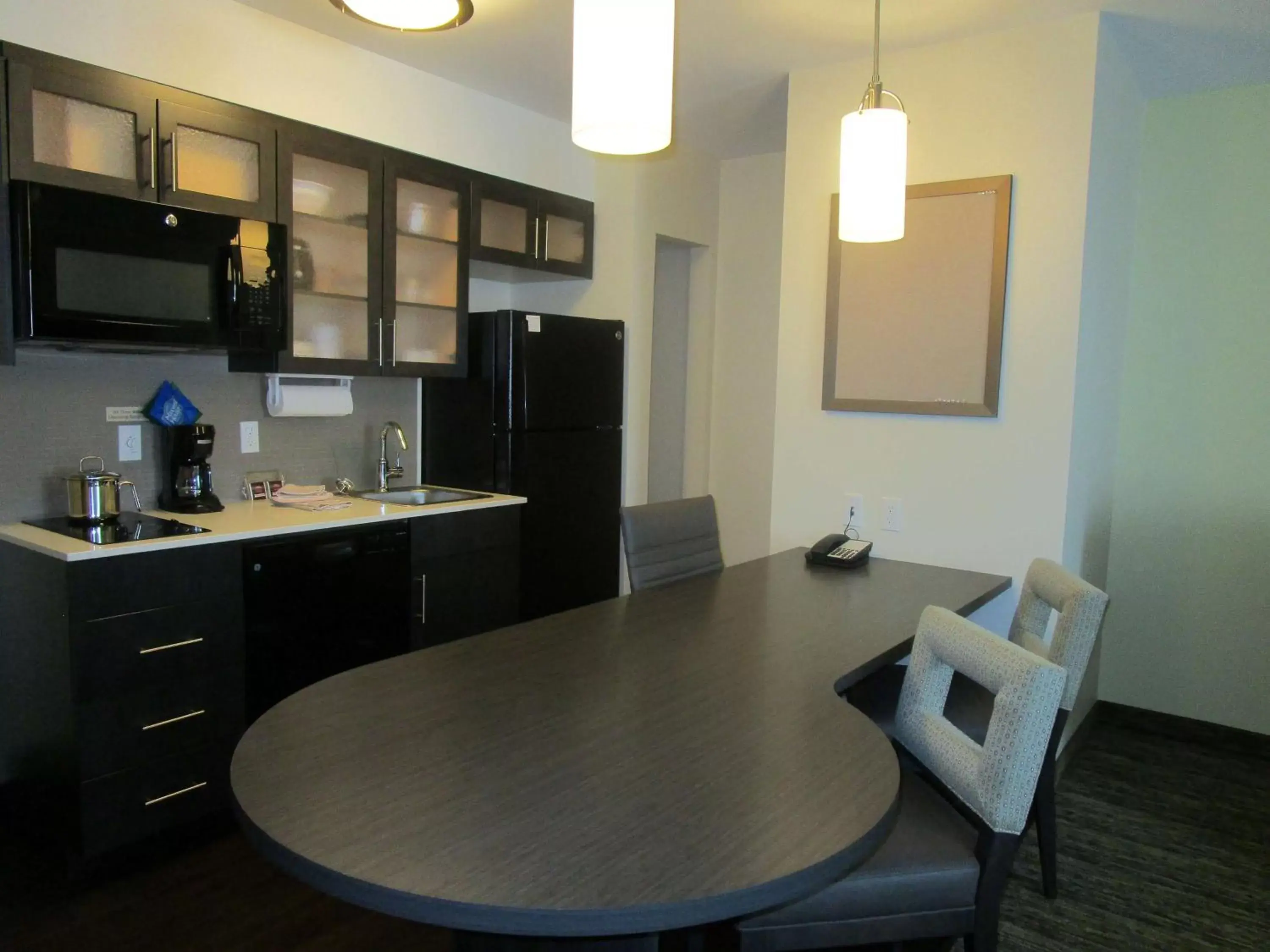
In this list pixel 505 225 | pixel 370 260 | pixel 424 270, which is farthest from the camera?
pixel 505 225

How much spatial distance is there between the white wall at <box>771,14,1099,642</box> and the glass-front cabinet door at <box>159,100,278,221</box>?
1.84 m

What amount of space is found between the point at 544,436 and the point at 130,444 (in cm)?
151

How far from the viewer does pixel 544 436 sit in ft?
11.9

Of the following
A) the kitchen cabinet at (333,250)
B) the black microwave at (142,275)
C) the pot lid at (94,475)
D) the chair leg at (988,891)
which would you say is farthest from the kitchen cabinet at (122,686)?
the chair leg at (988,891)

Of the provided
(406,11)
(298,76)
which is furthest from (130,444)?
(406,11)

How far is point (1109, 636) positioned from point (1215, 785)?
0.74 m

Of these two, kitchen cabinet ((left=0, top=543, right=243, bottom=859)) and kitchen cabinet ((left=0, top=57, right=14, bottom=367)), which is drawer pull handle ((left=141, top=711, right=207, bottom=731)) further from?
kitchen cabinet ((left=0, top=57, right=14, bottom=367))

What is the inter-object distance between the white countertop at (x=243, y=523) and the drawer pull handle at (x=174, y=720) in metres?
0.48

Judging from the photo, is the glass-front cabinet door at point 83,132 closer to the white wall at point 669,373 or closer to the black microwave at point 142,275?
the black microwave at point 142,275

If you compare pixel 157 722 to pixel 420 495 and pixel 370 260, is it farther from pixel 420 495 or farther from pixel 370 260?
pixel 370 260

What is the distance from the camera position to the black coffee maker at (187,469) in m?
2.86

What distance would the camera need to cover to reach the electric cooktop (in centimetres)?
236

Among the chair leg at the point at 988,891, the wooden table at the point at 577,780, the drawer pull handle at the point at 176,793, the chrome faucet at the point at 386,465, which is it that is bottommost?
the drawer pull handle at the point at 176,793

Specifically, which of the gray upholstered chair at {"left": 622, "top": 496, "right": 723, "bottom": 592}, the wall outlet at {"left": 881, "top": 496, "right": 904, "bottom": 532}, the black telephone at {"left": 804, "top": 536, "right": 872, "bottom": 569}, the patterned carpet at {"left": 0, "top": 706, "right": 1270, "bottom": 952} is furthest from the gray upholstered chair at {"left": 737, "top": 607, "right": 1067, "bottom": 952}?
the wall outlet at {"left": 881, "top": 496, "right": 904, "bottom": 532}
